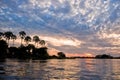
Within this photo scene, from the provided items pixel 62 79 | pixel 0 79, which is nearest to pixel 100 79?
pixel 62 79

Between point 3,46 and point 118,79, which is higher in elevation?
point 3,46

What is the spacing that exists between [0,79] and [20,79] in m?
3.36

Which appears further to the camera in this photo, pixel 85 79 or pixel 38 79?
pixel 85 79

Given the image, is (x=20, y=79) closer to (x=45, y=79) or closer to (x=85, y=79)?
(x=45, y=79)

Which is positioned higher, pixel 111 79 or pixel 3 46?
pixel 3 46

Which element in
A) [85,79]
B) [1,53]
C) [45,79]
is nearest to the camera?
[45,79]

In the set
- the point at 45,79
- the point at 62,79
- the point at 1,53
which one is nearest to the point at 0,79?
the point at 45,79

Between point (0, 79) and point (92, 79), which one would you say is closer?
point (0, 79)

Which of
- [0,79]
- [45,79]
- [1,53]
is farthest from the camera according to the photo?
[1,53]

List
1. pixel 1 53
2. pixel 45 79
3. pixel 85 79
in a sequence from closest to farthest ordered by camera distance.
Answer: pixel 45 79
pixel 85 79
pixel 1 53

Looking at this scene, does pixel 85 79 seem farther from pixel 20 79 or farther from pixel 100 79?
Result: pixel 20 79

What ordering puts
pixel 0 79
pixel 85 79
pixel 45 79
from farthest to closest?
1. pixel 85 79
2. pixel 45 79
3. pixel 0 79

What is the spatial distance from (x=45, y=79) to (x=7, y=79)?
689 centimetres

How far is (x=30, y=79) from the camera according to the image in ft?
150
